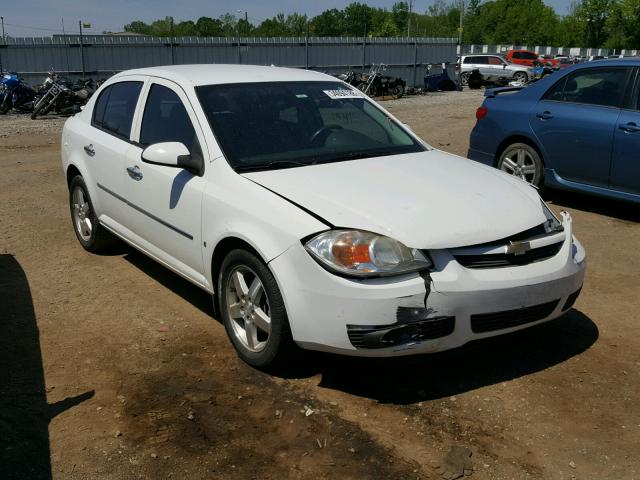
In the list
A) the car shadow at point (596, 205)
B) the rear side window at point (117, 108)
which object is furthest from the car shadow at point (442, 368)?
the car shadow at point (596, 205)

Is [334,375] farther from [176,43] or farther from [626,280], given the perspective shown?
[176,43]

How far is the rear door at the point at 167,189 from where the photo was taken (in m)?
4.32

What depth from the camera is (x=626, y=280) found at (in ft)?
18.3

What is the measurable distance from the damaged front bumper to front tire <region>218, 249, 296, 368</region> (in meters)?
0.11

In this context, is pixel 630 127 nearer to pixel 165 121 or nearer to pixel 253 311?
pixel 165 121

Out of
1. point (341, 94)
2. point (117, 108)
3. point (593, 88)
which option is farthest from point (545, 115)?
point (117, 108)

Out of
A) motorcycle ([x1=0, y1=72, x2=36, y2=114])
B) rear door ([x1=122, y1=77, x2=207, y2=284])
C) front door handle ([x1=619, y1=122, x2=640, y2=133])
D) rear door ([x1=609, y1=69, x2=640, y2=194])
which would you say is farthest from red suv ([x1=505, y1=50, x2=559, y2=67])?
rear door ([x1=122, y1=77, x2=207, y2=284])

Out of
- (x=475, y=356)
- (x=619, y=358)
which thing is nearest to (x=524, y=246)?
(x=475, y=356)

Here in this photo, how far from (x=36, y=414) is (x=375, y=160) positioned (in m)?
2.45

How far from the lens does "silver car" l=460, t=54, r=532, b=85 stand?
34.4 meters

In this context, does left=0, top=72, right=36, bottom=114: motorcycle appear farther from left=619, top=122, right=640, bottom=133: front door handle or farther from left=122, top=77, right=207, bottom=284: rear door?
Result: left=619, top=122, right=640, bottom=133: front door handle

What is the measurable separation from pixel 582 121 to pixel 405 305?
15.6 ft

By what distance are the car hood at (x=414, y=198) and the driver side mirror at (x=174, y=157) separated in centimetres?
42

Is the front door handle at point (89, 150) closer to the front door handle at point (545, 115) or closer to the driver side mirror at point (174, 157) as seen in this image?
the driver side mirror at point (174, 157)
